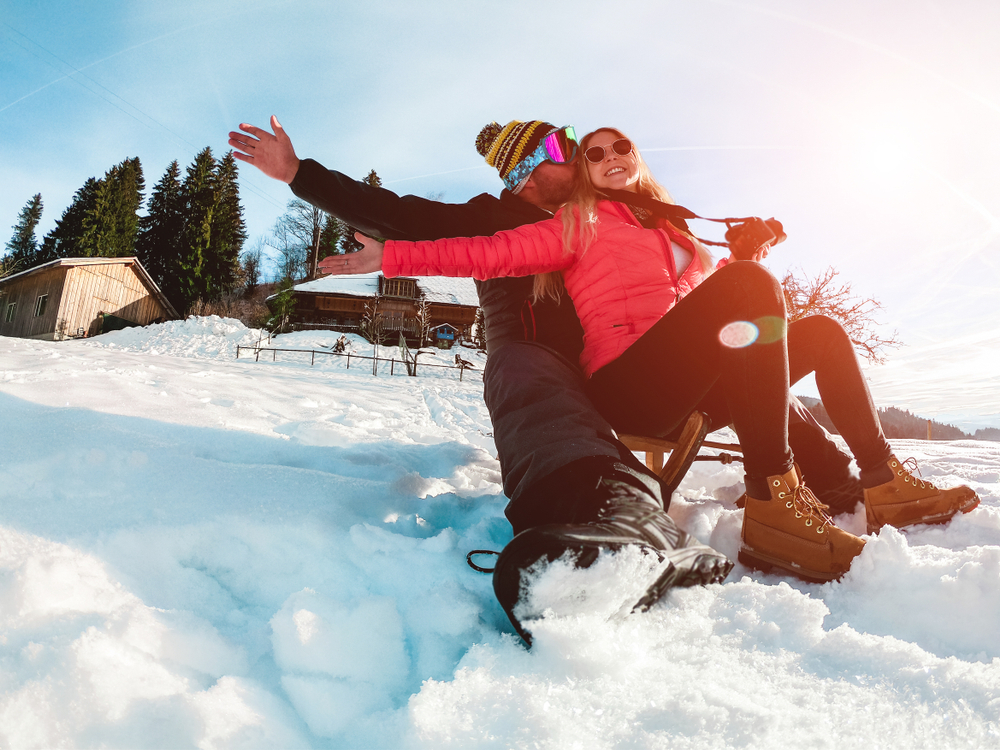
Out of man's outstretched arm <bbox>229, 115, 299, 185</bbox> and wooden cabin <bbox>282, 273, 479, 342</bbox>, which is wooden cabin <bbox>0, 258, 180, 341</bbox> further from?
man's outstretched arm <bbox>229, 115, 299, 185</bbox>

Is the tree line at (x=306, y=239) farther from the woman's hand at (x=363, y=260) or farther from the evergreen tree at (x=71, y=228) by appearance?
the woman's hand at (x=363, y=260)

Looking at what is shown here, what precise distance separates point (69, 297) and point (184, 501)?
27.1 metres

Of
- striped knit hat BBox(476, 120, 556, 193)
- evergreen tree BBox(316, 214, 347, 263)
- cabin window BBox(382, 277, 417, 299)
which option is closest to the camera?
striped knit hat BBox(476, 120, 556, 193)

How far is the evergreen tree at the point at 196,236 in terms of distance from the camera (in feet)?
115

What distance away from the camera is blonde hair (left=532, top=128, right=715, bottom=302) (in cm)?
172

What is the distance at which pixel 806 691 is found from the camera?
29.8 inches

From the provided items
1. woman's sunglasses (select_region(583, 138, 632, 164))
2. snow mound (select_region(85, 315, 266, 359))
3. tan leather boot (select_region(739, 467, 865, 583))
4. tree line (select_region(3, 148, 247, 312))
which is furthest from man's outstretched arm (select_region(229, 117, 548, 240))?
tree line (select_region(3, 148, 247, 312))

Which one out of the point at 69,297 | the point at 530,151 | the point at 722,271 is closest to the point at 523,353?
the point at 722,271

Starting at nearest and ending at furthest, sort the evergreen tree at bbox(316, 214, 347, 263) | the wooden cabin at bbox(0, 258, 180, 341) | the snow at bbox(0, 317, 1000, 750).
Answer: the snow at bbox(0, 317, 1000, 750) < the wooden cabin at bbox(0, 258, 180, 341) < the evergreen tree at bbox(316, 214, 347, 263)

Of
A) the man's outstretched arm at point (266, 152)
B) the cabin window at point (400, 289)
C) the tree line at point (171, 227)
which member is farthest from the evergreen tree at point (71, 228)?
the man's outstretched arm at point (266, 152)

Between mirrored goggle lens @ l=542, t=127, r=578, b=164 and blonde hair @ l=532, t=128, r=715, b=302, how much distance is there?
0.15 ft

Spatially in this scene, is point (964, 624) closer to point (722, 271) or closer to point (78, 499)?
point (722, 271)

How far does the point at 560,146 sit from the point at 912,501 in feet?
5.72

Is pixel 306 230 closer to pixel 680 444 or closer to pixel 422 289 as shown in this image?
pixel 422 289
